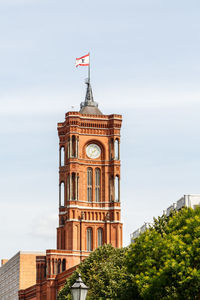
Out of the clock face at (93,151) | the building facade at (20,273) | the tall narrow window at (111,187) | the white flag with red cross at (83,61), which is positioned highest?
the white flag with red cross at (83,61)

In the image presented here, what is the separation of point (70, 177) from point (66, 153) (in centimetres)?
547

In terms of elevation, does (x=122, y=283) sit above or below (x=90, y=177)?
below

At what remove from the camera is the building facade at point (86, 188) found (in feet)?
410

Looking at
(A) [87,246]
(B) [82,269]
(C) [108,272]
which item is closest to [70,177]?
(A) [87,246]

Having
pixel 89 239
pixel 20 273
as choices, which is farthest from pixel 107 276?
pixel 20 273

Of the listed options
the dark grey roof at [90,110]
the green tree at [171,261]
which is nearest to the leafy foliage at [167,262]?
the green tree at [171,261]

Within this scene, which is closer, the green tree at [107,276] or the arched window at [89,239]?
the green tree at [107,276]

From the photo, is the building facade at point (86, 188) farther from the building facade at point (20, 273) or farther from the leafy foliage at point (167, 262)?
the leafy foliage at point (167, 262)

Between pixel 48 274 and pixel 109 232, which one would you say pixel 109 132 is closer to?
pixel 109 232

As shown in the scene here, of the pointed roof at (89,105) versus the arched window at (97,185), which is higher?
the pointed roof at (89,105)

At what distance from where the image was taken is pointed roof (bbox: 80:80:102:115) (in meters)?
135

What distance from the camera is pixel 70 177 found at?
128250mm

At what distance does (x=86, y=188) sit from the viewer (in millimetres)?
129625

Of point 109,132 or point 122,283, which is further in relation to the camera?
point 109,132
